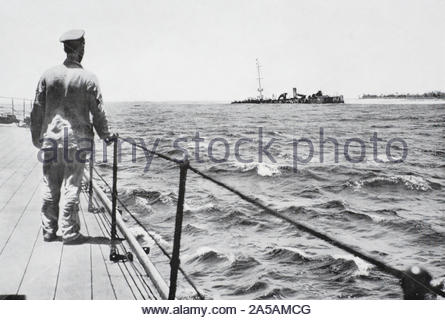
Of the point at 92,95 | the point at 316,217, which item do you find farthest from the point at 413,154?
the point at 92,95

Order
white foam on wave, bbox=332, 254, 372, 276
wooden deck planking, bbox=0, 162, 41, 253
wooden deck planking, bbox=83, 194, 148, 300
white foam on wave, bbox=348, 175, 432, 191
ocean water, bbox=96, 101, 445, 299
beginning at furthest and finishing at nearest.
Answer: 1. white foam on wave, bbox=348, 175, 432, 191
2. white foam on wave, bbox=332, 254, 372, 276
3. ocean water, bbox=96, 101, 445, 299
4. wooden deck planking, bbox=0, 162, 41, 253
5. wooden deck planking, bbox=83, 194, 148, 300

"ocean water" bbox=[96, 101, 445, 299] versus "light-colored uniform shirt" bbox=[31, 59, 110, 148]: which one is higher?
"light-colored uniform shirt" bbox=[31, 59, 110, 148]

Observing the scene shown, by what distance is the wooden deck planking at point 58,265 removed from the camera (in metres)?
2.77

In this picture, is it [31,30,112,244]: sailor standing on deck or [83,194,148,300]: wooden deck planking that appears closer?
[83,194,148,300]: wooden deck planking

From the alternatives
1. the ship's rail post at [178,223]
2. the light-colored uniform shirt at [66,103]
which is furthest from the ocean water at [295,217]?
the ship's rail post at [178,223]

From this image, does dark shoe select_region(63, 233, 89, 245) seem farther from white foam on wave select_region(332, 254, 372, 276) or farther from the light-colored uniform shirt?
white foam on wave select_region(332, 254, 372, 276)

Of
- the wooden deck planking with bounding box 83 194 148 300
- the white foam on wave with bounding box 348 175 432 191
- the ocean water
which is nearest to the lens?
the wooden deck planking with bounding box 83 194 148 300

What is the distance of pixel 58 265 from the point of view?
3.16 meters

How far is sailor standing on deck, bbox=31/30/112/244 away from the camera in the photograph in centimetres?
344

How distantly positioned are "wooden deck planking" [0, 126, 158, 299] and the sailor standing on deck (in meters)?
0.26

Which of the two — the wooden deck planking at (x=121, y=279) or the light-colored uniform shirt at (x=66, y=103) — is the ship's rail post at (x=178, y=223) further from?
the light-colored uniform shirt at (x=66, y=103)

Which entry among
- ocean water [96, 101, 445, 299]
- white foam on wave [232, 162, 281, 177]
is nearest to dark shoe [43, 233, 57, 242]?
ocean water [96, 101, 445, 299]

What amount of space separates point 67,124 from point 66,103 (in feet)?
0.54

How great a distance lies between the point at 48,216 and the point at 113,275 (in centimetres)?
92
